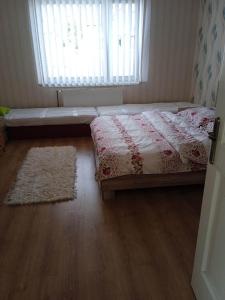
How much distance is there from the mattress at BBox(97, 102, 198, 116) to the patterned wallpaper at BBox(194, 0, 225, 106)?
382mm

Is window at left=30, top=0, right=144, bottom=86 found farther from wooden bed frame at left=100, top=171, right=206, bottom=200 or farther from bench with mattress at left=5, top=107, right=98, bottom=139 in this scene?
wooden bed frame at left=100, top=171, right=206, bottom=200

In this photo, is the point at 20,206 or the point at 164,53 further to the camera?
the point at 164,53

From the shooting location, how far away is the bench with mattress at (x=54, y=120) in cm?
386

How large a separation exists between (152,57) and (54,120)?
85.1 inches

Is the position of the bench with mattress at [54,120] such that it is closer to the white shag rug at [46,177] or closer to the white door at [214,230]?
the white shag rug at [46,177]

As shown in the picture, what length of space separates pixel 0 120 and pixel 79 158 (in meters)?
1.52

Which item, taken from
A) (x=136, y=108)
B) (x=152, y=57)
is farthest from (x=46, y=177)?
(x=152, y=57)

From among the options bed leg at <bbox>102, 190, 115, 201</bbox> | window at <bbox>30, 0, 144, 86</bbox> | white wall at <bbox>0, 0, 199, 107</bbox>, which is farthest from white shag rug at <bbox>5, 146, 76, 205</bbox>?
window at <bbox>30, 0, 144, 86</bbox>

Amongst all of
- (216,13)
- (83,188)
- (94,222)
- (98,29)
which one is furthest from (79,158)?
(216,13)

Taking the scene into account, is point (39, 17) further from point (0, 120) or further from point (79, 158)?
point (79, 158)

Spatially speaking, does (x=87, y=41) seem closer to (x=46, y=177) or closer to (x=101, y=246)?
(x=46, y=177)

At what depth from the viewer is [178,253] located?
1.73 meters

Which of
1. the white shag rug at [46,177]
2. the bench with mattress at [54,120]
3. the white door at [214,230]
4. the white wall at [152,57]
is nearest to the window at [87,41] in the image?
the white wall at [152,57]

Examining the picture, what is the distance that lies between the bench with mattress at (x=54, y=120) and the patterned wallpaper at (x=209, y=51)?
474 millimetres
